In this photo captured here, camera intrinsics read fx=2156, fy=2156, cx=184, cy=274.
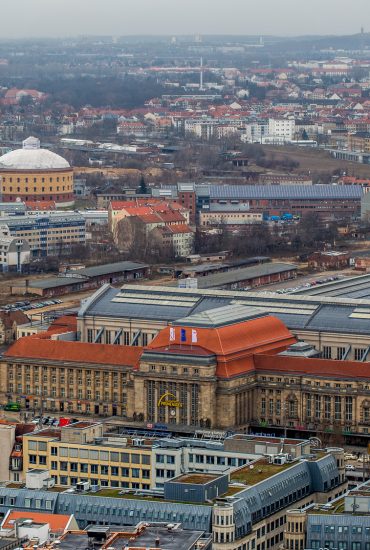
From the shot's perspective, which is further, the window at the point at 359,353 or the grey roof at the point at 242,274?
the grey roof at the point at 242,274

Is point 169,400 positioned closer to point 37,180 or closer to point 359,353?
point 359,353

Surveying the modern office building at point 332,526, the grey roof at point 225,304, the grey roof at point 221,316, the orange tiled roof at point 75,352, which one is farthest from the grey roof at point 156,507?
the grey roof at point 225,304

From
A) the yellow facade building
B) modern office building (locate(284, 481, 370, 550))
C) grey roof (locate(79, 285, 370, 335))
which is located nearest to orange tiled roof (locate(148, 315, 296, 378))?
grey roof (locate(79, 285, 370, 335))

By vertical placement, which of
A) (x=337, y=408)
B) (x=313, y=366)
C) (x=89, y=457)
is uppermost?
(x=89, y=457)

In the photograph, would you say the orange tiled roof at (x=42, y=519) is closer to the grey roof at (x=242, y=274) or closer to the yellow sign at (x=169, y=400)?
the yellow sign at (x=169, y=400)

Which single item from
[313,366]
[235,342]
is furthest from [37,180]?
[313,366]

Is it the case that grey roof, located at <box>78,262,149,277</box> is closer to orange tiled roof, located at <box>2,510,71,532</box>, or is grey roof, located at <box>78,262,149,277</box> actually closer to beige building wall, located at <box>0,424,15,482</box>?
beige building wall, located at <box>0,424,15,482</box>
